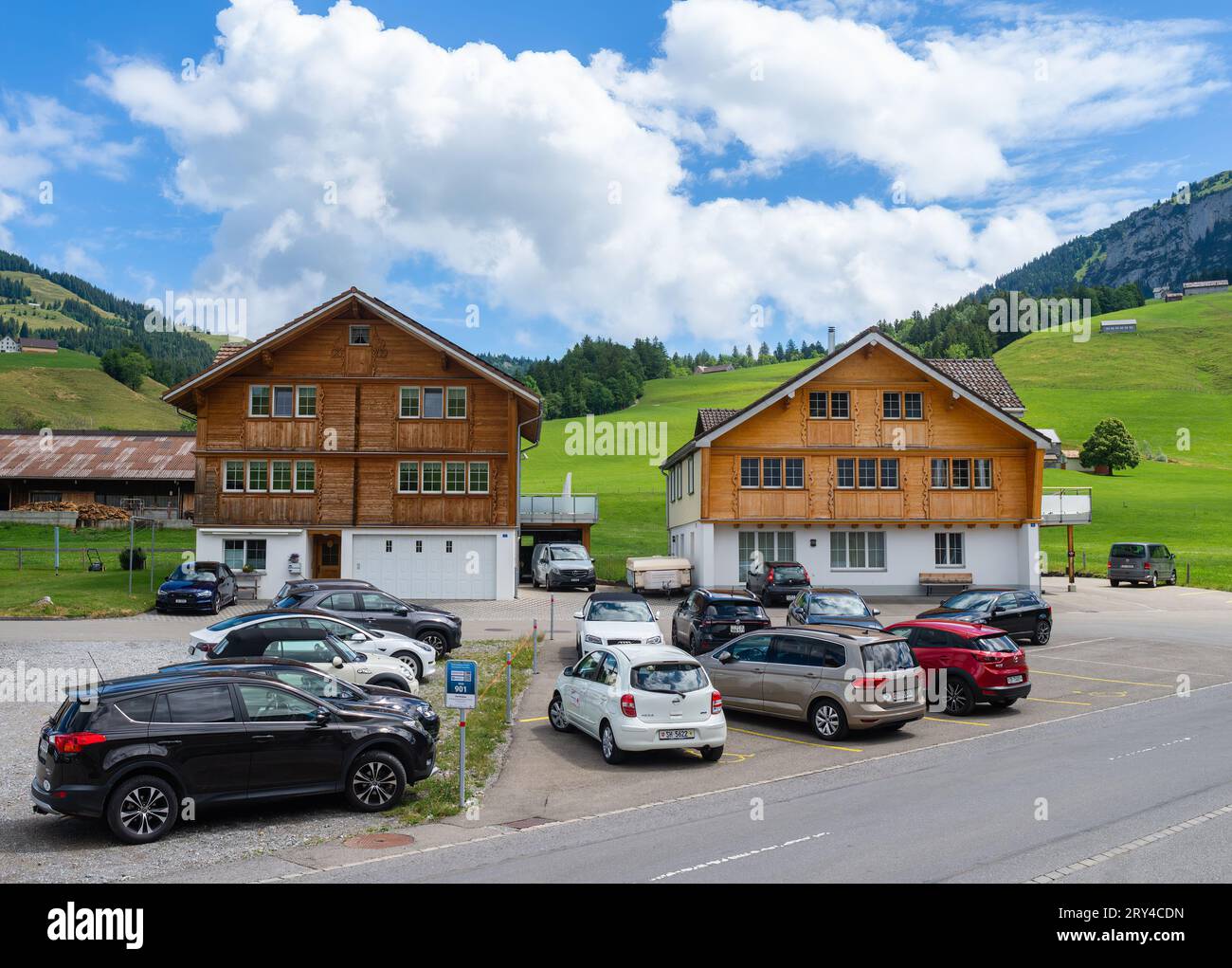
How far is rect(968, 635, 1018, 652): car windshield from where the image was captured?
18.3 m

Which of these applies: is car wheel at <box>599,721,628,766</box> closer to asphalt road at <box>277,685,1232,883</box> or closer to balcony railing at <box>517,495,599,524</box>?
asphalt road at <box>277,685,1232,883</box>

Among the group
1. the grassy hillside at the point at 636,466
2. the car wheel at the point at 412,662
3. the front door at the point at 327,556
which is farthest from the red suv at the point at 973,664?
the grassy hillside at the point at 636,466

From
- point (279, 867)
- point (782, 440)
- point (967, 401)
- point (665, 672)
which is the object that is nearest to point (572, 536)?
point (782, 440)

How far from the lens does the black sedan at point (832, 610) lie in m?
25.0

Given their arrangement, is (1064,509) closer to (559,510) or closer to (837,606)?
(559,510)

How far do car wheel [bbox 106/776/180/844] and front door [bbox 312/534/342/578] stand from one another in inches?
1161

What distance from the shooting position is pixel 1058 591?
43062mm

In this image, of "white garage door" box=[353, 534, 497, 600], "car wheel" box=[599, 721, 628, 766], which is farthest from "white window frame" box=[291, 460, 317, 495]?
"car wheel" box=[599, 721, 628, 766]

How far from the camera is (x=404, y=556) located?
1545 inches

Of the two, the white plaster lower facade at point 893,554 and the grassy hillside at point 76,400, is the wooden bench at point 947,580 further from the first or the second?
the grassy hillside at point 76,400

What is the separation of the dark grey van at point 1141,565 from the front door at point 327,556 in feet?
114
